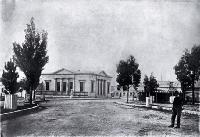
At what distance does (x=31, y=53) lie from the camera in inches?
749

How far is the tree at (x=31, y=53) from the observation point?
1863 cm

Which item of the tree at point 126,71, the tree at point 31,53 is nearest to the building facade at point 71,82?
the tree at point 126,71

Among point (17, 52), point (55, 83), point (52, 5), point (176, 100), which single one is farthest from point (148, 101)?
point (55, 83)

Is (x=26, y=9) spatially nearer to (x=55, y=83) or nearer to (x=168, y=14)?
(x=168, y=14)

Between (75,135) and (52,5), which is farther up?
(52,5)

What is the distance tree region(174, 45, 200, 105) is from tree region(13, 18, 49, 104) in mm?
10517

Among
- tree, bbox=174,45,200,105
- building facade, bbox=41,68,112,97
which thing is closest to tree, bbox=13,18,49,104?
tree, bbox=174,45,200,105

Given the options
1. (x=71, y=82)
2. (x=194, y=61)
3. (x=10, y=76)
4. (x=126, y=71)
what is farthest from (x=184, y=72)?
(x=71, y=82)

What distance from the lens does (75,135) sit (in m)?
7.80

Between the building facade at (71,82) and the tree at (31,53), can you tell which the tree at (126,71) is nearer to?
the tree at (31,53)

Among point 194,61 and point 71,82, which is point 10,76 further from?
point 71,82

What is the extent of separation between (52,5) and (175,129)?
6.04 m

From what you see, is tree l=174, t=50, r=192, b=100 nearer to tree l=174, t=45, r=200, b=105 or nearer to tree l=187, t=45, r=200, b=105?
tree l=174, t=45, r=200, b=105

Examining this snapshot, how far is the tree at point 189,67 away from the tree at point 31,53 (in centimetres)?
1052
